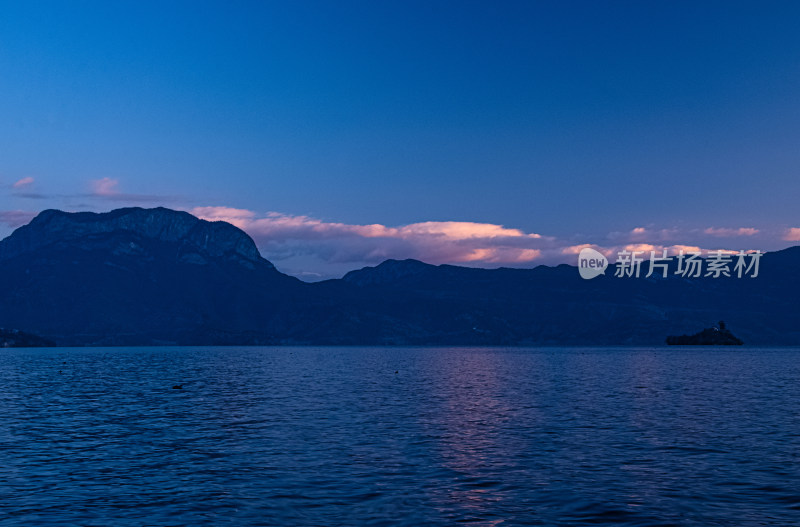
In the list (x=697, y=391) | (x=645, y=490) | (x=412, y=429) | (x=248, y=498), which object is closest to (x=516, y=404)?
(x=412, y=429)

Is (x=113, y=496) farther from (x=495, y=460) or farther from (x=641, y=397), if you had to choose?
(x=641, y=397)

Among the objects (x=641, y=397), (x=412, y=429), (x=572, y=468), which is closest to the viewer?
(x=572, y=468)

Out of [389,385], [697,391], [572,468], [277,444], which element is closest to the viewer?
[572,468]

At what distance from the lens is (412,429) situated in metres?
67.3

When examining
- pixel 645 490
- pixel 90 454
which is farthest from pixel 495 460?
pixel 90 454

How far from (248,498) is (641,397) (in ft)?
265

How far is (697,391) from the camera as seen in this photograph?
120 m

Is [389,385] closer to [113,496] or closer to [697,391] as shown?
[697,391]

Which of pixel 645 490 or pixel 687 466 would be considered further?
pixel 687 466

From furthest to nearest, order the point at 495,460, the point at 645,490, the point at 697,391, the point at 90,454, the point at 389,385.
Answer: the point at 389,385, the point at 697,391, the point at 90,454, the point at 495,460, the point at 645,490

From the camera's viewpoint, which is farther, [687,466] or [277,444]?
[277,444]

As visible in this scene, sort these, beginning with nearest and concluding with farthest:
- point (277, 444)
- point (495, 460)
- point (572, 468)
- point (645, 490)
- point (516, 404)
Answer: point (645, 490) < point (572, 468) < point (495, 460) < point (277, 444) < point (516, 404)

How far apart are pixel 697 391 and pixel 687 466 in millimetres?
78952

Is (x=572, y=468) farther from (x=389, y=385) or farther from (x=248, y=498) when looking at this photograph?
(x=389, y=385)
